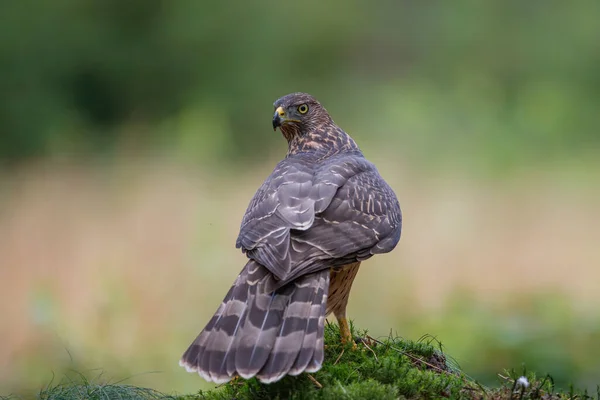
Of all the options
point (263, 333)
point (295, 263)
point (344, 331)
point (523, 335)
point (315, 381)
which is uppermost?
point (523, 335)

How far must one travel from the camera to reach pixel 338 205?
4020mm

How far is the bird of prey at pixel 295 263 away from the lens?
129 inches

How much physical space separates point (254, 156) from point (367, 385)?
691 centimetres

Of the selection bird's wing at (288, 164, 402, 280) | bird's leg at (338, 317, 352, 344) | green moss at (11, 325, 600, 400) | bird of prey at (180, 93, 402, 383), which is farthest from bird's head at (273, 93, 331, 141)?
green moss at (11, 325, 600, 400)

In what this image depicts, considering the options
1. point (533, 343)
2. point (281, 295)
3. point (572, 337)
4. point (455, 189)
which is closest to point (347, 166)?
point (281, 295)

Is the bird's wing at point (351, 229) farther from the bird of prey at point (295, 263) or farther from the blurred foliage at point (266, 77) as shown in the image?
the blurred foliage at point (266, 77)

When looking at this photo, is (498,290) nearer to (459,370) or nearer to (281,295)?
(459,370)

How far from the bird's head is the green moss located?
166 cm

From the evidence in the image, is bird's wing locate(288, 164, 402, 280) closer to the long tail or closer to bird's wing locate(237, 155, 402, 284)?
bird's wing locate(237, 155, 402, 284)

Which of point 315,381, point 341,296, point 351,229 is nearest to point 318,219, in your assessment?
point 351,229

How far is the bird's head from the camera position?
5.12 meters

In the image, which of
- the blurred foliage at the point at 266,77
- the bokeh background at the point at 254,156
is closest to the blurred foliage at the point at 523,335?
the bokeh background at the point at 254,156

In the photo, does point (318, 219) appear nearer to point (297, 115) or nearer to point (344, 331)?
point (344, 331)

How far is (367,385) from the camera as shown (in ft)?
11.2
